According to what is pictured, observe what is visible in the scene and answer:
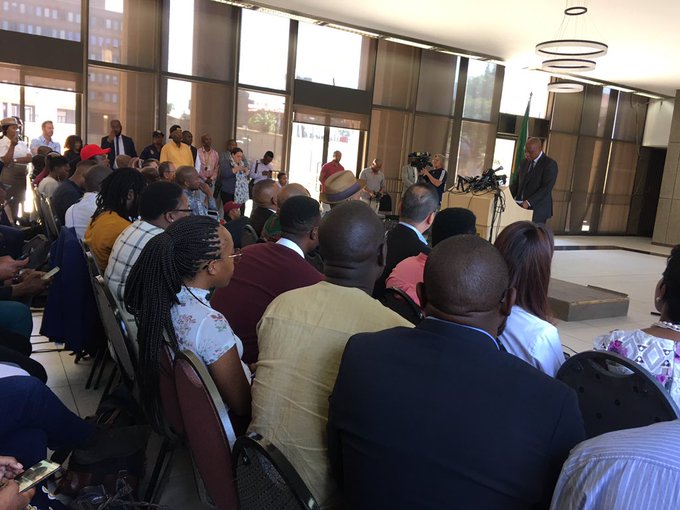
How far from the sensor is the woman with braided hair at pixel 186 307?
1606mm

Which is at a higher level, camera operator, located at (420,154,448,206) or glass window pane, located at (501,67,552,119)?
glass window pane, located at (501,67,552,119)

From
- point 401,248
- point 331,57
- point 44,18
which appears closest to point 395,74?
point 331,57

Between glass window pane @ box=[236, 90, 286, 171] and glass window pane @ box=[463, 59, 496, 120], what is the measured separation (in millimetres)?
4891

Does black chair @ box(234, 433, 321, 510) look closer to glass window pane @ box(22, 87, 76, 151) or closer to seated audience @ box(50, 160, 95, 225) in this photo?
seated audience @ box(50, 160, 95, 225)

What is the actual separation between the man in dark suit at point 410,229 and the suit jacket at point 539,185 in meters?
3.94

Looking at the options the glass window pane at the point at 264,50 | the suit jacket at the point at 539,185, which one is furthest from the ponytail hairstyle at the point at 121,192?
the glass window pane at the point at 264,50

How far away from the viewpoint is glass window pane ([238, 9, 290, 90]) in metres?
10.5

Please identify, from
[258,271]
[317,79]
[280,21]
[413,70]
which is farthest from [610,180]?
[258,271]

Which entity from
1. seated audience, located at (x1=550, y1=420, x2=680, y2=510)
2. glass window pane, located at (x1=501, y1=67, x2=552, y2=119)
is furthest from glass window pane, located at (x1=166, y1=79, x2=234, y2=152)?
seated audience, located at (x1=550, y1=420, x2=680, y2=510)

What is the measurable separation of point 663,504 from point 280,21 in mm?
11415

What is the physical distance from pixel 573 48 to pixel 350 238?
26.1ft

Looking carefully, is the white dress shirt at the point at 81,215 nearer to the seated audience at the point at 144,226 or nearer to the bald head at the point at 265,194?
the seated audience at the point at 144,226

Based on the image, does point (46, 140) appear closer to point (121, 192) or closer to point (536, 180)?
point (121, 192)

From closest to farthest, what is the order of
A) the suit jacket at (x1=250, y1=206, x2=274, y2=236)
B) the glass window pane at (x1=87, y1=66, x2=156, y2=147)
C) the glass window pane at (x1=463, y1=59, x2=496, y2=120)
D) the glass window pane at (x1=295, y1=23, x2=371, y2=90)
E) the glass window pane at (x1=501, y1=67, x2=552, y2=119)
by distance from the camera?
the suit jacket at (x1=250, y1=206, x2=274, y2=236) < the glass window pane at (x1=87, y1=66, x2=156, y2=147) < the glass window pane at (x1=295, y1=23, x2=371, y2=90) < the glass window pane at (x1=463, y1=59, x2=496, y2=120) < the glass window pane at (x1=501, y1=67, x2=552, y2=119)
